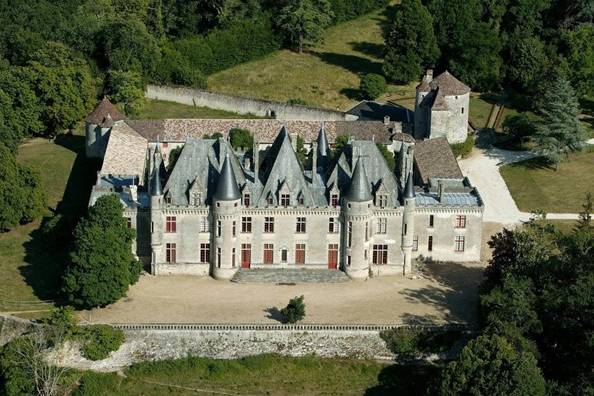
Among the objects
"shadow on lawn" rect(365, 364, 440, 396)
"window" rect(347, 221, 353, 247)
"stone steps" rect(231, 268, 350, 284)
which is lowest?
"shadow on lawn" rect(365, 364, 440, 396)

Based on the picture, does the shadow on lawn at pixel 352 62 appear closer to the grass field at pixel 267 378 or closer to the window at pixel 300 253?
the window at pixel 300 253

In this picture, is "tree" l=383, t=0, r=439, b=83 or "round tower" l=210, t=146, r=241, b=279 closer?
"round tower" l=210, t=146, r=241, b=279

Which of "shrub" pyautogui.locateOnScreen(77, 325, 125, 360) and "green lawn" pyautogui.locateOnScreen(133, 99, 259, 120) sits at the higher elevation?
"green lawn" pyautogui.locateOnScreen(133, 99, 259, 120)

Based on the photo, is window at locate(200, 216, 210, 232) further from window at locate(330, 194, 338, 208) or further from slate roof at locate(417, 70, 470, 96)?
slate roof at locate(417, 70, 470, 96)

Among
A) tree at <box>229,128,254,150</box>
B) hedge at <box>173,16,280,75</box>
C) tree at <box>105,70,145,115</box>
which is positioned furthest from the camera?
hedge at <box>173,16,280,75</box>

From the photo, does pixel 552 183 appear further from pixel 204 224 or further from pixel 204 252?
pixel 204 224

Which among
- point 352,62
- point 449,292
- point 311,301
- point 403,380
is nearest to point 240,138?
point 311,301

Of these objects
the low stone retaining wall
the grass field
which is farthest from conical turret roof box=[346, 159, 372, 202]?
the grass field
